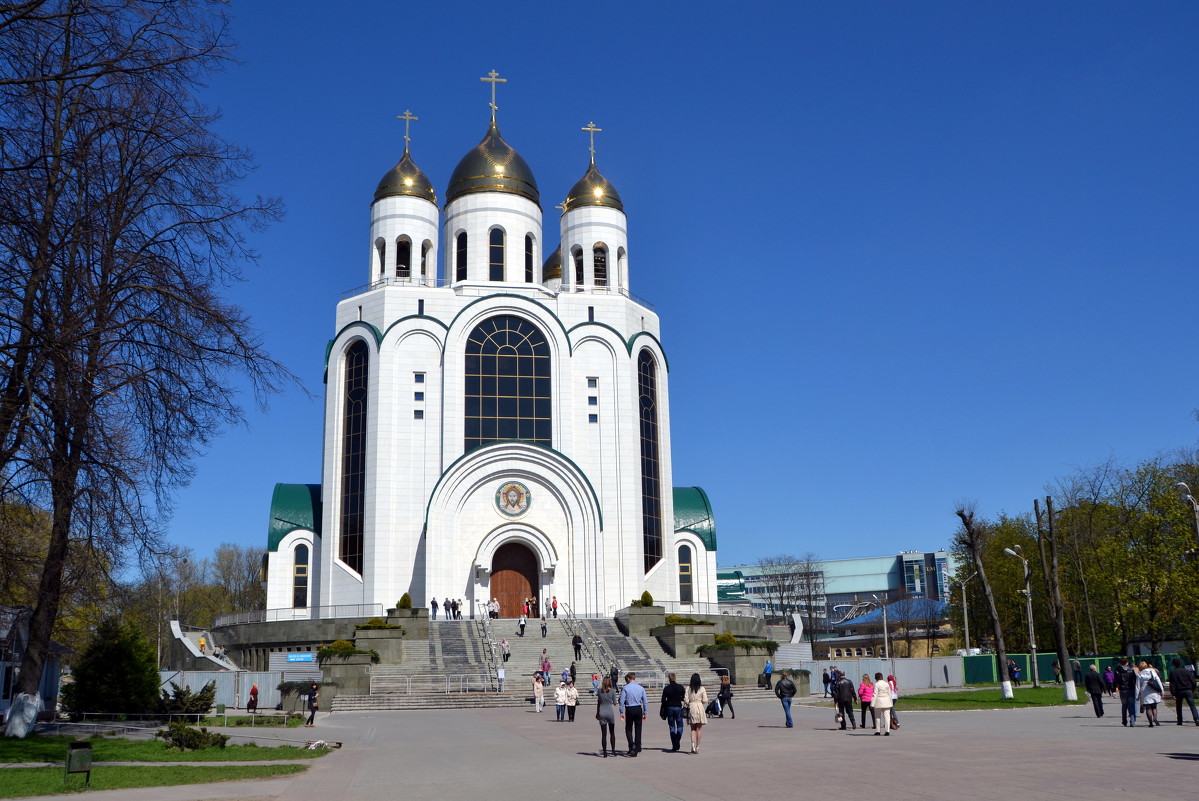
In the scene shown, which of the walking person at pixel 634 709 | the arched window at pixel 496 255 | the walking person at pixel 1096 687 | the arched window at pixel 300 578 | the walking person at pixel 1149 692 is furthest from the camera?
the arched window at pixel 496 255

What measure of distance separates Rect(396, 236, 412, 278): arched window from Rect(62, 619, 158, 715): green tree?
84.5 feet

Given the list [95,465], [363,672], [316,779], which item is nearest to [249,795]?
[316,779]

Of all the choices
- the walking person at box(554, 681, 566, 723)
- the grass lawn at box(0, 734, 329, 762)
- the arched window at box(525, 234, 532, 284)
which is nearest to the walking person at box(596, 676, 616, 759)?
the grass lawn at box(0, 734, 329, 762)

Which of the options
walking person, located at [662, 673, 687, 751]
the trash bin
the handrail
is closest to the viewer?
the trash bin

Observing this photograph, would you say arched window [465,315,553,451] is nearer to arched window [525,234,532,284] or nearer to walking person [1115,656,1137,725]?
arched window [525,234,532,284]

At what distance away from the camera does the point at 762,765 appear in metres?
16.0

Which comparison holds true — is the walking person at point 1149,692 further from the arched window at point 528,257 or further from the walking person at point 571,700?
the arched window at point 528,257

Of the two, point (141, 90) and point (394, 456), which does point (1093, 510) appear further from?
point (141, 90)

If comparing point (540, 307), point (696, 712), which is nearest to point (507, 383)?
point (540, 307)

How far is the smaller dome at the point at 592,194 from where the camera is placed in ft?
180

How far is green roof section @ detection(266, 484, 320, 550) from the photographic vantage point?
5034 cm

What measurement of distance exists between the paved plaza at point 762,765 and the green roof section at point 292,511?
26.9m

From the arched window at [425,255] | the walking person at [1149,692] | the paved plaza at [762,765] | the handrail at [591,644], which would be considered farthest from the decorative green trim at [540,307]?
the walking person at [1149,692]

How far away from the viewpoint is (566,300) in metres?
52.1
